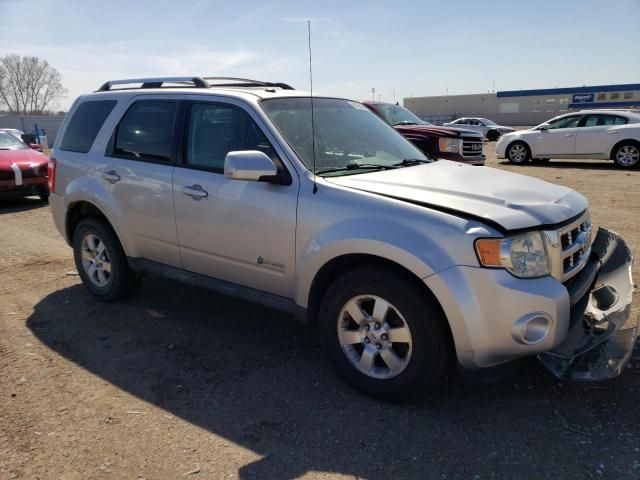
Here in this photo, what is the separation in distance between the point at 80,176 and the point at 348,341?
3.06 meters

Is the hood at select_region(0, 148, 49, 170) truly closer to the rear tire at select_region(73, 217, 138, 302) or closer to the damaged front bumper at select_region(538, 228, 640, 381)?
the rear tire at select_region(73, 217, 138, 302)

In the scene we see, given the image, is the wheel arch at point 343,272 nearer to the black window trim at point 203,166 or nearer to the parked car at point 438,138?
the black window trim at point 203,166

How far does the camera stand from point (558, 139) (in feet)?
50.4

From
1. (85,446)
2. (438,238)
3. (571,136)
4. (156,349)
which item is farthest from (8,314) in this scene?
(571,136)

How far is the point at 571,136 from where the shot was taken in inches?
590

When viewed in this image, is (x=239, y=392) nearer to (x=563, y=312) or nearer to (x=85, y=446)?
(x=85, y=446)

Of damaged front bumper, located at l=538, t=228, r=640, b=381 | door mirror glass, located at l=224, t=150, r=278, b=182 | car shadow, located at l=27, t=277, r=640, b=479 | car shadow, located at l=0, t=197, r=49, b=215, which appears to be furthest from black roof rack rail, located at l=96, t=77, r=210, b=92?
car shadow, located at l=0, t=197, r=49, b=215

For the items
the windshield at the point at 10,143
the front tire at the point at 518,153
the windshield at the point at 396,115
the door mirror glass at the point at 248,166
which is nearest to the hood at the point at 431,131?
the windshield at the point at 396,115

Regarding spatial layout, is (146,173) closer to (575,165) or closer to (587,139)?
(587,139)

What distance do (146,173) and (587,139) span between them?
14.1 metres

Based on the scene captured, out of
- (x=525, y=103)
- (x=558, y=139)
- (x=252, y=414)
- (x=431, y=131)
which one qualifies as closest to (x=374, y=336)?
(x=252, y=414)

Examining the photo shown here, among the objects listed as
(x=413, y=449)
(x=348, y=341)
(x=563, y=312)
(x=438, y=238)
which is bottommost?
(x=413, y=449)

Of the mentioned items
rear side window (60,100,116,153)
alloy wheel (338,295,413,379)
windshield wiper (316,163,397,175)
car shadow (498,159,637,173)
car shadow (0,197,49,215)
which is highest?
rear side window (60,100,116,153)

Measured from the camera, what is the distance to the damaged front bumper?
9.07 feet
